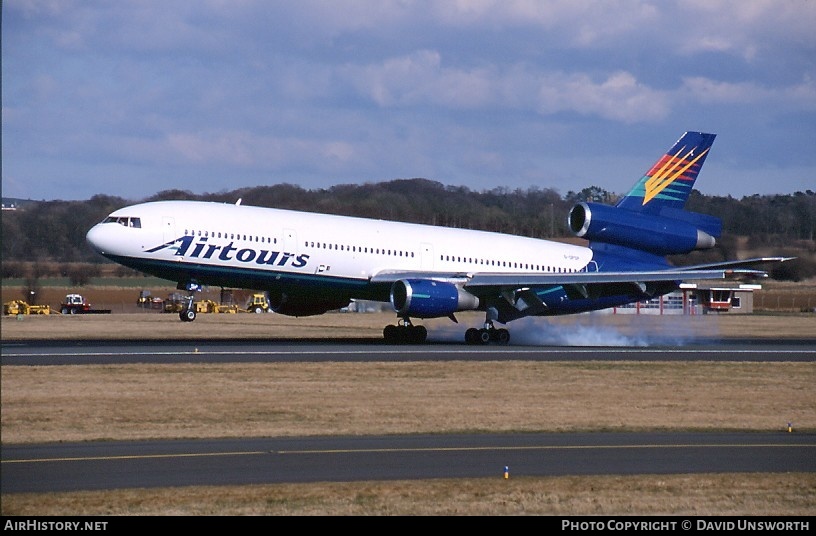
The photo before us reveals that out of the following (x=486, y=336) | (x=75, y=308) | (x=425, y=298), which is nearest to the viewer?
(x=425, y=298)

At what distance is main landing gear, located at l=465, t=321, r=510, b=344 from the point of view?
44.6 meters

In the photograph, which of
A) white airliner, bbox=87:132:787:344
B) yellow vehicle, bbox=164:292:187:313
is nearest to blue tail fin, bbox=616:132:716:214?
white airliner, bbox=87:132:787:344

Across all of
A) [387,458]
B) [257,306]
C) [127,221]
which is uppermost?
[127,221]

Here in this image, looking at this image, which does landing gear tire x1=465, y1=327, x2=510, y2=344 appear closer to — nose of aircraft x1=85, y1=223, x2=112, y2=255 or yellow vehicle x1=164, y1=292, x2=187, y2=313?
nose of aircraft x1=85, y1=223, x2=112, y2=255

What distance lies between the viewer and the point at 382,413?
2427 centimetres

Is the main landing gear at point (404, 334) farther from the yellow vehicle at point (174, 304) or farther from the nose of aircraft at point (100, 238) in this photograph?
the yellow vehicle at point (174, 304)

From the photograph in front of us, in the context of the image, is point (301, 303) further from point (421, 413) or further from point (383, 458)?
point (383, 458)

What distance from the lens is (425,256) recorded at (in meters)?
45.2

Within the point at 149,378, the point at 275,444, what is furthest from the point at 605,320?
the point at 275,444

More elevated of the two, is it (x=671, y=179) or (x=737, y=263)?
(x=671, y=179)

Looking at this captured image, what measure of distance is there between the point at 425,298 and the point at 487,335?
4.23m

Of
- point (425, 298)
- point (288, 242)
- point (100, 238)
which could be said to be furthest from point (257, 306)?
point (100, 238)

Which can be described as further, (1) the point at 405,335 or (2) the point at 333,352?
(1) the point at 405,335

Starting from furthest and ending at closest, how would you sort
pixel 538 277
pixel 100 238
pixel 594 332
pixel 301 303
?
pixel 594 332
pixel 301 303
pixel 538 277
pixel 100 238
